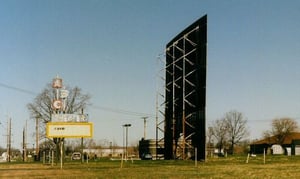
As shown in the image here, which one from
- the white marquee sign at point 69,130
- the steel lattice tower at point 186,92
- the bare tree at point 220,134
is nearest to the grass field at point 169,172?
the white marquee sign at point 69,130

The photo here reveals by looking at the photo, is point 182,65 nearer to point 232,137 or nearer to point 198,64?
point 198,64

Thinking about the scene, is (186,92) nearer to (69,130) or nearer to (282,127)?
(69,130)

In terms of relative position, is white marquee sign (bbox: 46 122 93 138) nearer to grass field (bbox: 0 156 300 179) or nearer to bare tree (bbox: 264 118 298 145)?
grass field (bbox: 0 156 300 179)

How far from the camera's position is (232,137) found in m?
147

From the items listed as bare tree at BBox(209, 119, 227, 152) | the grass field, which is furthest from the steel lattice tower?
bare tree at BBox(209, 119, 227, 152)

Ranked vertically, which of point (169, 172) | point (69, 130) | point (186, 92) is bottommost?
point (169, 172)

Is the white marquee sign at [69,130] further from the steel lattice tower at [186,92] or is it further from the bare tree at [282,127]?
the bare tree at [282,127]

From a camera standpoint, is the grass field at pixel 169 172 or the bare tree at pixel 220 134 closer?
the grass field at pixel 169 172

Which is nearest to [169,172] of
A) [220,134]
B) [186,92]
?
[186,92]

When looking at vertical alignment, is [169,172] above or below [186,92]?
below

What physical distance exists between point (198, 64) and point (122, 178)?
35044 mm

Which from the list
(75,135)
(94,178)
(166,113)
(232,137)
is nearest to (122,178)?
(94,178)

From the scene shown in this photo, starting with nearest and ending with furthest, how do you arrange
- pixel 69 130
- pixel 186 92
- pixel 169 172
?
pixel 169 172 < pixel 69 130 < pixel 186 92

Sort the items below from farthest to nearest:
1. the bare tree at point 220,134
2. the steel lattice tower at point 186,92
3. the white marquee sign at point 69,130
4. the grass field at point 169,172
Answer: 1. the bare tree at point 220,134
2. the steel lattice tower at point 186,92
3. the white marquee sign at point 69,130
4. the grass field at point 169,172
